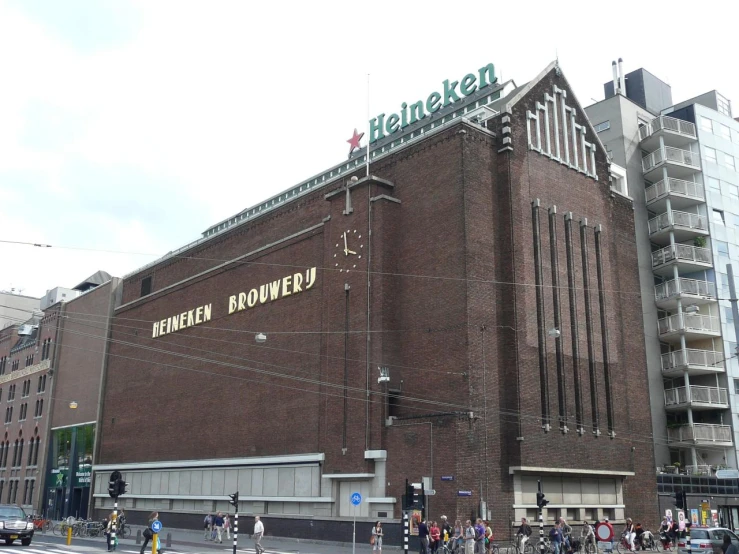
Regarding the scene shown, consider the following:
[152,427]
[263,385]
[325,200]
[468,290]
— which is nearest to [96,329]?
[152,427]

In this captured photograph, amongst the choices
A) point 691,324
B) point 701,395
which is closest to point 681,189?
point 691,324

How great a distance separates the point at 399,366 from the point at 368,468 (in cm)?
528

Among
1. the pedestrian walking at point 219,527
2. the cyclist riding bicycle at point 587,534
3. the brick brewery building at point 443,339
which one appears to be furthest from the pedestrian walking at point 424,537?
the pedestrian walking at point 219,527

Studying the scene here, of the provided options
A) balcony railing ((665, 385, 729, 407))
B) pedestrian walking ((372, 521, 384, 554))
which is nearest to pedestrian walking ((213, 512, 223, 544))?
pedestrian walking ((372, 521, 384, 554))

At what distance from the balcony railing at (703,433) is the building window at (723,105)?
86.9 feet

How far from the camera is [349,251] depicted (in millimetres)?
40312

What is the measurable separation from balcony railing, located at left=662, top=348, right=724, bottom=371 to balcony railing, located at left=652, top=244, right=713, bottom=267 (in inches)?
260

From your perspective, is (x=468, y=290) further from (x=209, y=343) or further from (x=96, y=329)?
(x=96, y=329)

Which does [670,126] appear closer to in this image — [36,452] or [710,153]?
[710,153]

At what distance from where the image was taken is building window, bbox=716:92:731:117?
201ft

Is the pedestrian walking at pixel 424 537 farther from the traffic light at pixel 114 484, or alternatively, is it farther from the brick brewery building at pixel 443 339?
the traffic light at pixel 114 484

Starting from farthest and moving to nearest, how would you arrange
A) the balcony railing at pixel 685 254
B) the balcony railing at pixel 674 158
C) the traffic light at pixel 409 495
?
the balcony railing at pixel 674 158 < the balcony railing at pixel 685 254 < the traffic light at pixel 409 495

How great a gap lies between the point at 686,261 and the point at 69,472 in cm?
5228

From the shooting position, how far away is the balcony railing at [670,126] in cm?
5669
